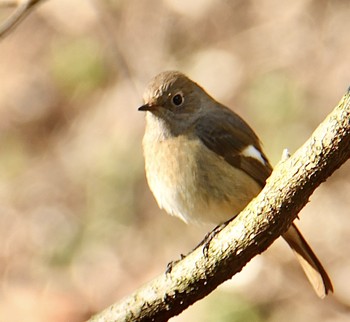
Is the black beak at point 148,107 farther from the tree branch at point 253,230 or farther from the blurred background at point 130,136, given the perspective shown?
the blurred background at point 130,136

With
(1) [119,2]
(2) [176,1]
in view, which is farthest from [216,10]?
(1) [119,2]

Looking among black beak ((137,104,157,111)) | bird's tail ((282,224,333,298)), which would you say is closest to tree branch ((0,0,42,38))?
black beak ((137,104,157,111))

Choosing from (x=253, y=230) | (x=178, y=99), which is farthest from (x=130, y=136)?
(x=253, y=230)

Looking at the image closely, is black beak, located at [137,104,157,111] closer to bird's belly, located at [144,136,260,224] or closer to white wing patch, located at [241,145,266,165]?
bird's belly, located at [144,136,260,224]

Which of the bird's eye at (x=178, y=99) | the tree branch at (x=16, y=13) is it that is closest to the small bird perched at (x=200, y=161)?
the bird's eye at (x=178, y=99)

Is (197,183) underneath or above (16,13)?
underneath

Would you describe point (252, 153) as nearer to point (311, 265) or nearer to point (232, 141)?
point (232, 141)

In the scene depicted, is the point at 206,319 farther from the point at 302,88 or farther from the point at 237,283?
the point at 302,88
